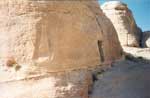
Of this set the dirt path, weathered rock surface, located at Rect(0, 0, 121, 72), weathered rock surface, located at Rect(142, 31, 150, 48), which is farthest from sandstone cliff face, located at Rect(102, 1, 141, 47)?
weathered rock surface, located at Rect(0, 0, 121, 72)

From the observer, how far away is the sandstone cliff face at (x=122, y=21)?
29.5 meters

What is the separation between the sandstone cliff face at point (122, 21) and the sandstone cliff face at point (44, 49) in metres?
12.7

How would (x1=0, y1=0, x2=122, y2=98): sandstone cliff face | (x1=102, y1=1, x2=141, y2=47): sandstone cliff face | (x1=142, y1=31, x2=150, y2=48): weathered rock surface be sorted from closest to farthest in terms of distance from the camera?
(x1=0, y1=0, x2=122, y2=98): sandstone cliff face, (x1=102, y1=1, x2=141, y2=47): sandstone cliff face, (x1=142, y1=31, x2=150, y2=48): weathered rock surface

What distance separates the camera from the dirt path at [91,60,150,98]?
16.2 metres

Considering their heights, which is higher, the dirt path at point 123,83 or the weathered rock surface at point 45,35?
the weathered rock surface at point 45,35

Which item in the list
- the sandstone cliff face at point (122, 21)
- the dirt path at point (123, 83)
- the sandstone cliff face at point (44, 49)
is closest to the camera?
the sandstone cliff face at point (44, 49)

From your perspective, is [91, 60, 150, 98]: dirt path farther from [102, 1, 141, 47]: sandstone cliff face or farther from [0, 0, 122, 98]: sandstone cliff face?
[102, 1, 141, 47]: sandstone cliff face

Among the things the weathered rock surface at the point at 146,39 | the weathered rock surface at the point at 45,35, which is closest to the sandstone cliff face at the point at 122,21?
the weathered rock surface at the point at 146,39

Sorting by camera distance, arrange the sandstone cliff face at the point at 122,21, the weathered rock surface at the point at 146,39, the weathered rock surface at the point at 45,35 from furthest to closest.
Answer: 1. the weathered rock surface at the point at 146,39
2. the sandstone cliff face at the point at 122,21
3. the weathered rock surface at the point at 45,35

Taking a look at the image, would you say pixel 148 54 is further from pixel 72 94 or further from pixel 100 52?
pixel 72 94

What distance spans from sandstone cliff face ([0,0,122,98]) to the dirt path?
2.13ft

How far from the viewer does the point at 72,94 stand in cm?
1528

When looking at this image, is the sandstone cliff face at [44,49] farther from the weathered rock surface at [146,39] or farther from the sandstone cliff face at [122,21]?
the weathered rock surface at [146,39]

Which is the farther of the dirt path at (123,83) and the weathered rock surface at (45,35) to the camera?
the dirt path at (123,83)
